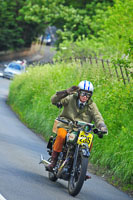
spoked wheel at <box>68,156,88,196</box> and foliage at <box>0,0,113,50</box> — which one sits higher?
foliage at <box>0,0,113,50</box>

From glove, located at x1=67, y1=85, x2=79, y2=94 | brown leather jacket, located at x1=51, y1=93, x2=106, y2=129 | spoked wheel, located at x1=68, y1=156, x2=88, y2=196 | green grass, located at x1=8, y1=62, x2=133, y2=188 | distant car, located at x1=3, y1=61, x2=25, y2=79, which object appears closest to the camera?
spoked wheel, located at x1=68, y1=156, x2=88, y2=196

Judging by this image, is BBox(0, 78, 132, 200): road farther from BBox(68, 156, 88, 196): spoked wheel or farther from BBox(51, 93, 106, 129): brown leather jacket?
BBox(51, 93, 106, 129): brown leather jacket

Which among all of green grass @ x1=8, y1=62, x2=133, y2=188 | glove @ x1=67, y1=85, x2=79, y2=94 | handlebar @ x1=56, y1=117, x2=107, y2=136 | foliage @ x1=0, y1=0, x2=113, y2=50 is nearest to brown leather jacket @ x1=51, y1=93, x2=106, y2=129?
handlebar @ x1=56, y1=117, x2=107, y2=136

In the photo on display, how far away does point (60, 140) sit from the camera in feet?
29.8

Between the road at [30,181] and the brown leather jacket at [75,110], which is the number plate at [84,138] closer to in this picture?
the brown leather jacket at [75,110]

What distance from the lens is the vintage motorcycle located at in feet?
27.8

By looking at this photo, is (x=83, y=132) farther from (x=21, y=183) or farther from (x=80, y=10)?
(x=80, y=10)

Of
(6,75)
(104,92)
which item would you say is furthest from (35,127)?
(6,75)

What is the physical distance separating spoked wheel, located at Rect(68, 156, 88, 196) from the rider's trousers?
0.56 meters

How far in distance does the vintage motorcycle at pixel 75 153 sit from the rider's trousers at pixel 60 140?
8 cm

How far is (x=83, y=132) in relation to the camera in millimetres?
8766

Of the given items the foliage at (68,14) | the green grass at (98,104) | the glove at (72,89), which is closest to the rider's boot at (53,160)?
the glove at (72,89)

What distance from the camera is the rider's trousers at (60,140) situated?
904 centimetres

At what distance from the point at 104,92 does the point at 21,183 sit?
24.4ft
